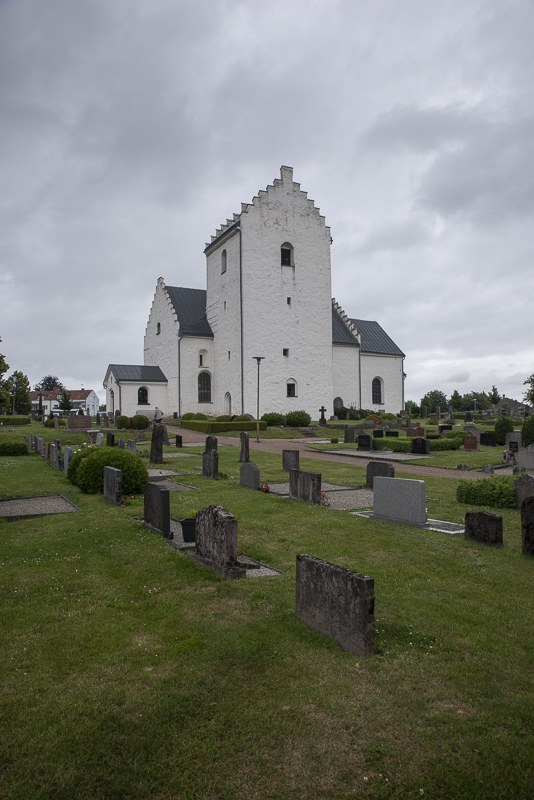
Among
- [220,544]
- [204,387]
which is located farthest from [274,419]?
[220,544]

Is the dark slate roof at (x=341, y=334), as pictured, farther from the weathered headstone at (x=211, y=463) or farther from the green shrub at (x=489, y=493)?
the green shrub at (x=489, y=493)

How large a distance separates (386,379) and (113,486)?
124 ft

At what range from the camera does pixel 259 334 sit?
35969 mm

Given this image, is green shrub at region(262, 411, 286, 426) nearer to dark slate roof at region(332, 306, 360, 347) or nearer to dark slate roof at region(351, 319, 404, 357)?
dark slate roof at region(332, 306, 360, 347)

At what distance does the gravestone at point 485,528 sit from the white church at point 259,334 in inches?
1143

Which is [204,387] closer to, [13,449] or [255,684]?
[13,449]

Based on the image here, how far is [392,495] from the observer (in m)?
8.12

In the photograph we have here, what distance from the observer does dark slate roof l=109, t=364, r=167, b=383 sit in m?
39.9

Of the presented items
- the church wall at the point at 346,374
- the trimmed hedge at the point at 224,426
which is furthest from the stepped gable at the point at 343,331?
the trimmed hedge at the point at 224,426

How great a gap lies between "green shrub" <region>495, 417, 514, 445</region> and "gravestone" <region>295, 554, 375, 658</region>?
22074 mm

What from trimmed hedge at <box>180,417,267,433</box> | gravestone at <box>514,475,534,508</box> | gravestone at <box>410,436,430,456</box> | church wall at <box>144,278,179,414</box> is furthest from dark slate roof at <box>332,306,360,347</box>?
gravestone at <box>514,475,534,508</box>

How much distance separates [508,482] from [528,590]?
4792mm

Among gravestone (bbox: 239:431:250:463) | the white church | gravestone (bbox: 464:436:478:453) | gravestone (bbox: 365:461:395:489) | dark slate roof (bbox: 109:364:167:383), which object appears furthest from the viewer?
dark slate roof (bbox: 109:364:167:383)

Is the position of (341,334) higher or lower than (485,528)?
higher
